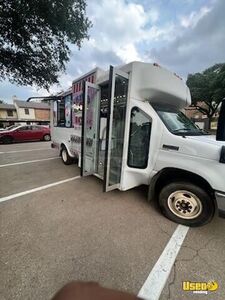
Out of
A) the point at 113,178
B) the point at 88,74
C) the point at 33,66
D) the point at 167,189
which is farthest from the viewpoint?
the point at 33,66

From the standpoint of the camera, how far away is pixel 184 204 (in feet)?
9.87

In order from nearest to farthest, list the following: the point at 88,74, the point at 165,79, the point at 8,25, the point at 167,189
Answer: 1. the point at 167,189
2. the point at 165,79
3. the point at 88,74
4. the point at 8,25

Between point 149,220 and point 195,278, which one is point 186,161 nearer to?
point 149,220

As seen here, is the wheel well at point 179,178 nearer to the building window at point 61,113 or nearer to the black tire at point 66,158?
the black tire at point 66,158

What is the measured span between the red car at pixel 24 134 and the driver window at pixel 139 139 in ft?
42.4

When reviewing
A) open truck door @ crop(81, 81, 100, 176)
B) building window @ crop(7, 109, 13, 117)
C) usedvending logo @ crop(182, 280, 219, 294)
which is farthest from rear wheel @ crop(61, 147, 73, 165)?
building window @ crop(7, 109, 13, 117)

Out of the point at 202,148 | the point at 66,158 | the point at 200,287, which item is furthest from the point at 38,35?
the point at 200,287

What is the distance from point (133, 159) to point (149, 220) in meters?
1.27

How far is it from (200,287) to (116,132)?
2.82 meters

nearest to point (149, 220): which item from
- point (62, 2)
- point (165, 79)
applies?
point (165, 79)

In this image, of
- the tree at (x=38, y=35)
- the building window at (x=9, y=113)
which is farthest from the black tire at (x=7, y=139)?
the building window at (x=9, y=113)

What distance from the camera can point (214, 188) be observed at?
258 centimetres

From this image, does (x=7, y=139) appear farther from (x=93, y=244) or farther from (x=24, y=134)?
(x=93, y=244)

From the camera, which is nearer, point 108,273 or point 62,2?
point 108,273
